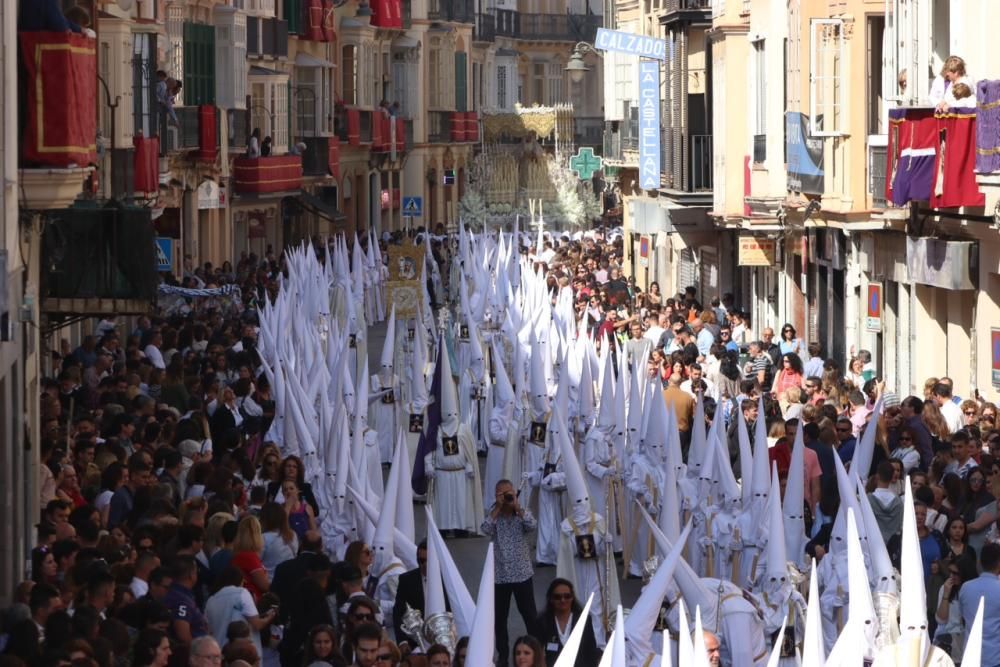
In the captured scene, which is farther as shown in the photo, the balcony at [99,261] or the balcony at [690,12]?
the balcony at [690,12]

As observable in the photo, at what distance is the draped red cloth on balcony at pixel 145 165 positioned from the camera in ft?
103

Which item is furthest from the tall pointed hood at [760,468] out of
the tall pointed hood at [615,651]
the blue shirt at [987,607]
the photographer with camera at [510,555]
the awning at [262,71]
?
the awning at [262,71]

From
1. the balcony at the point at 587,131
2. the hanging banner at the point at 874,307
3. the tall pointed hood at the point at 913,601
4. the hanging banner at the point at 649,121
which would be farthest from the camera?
the balcony at the point at 587,131

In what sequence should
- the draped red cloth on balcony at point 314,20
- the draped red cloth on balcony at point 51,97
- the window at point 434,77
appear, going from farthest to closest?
1. the window at point 434,77
2. the draped red cloth on balcony at point 314,20
3. the draped red cloth on balcony at point 51,97

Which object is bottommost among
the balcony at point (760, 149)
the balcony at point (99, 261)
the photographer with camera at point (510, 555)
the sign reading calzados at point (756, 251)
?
the photographer with camera at point (510, 555)

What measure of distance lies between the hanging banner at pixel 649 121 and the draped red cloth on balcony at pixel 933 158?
50.8ft

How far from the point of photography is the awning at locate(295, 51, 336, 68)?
57.5 m

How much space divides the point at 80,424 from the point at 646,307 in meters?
15.4

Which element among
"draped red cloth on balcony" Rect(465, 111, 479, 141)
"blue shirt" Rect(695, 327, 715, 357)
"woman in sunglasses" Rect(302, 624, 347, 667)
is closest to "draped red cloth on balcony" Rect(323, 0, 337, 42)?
"draped red cloth on balcony" Rect(465, 111, 479, 141)

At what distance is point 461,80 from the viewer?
76750mm

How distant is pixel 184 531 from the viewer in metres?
13.7

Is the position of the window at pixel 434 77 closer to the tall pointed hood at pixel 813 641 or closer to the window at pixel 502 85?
the window at pixel 502 85

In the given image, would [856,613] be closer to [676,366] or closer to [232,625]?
[232,625]

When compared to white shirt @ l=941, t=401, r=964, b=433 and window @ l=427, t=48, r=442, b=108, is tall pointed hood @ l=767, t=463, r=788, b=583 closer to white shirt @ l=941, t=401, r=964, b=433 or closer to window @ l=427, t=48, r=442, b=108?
white shirt @ l=941, t=401, r=964, b=433
